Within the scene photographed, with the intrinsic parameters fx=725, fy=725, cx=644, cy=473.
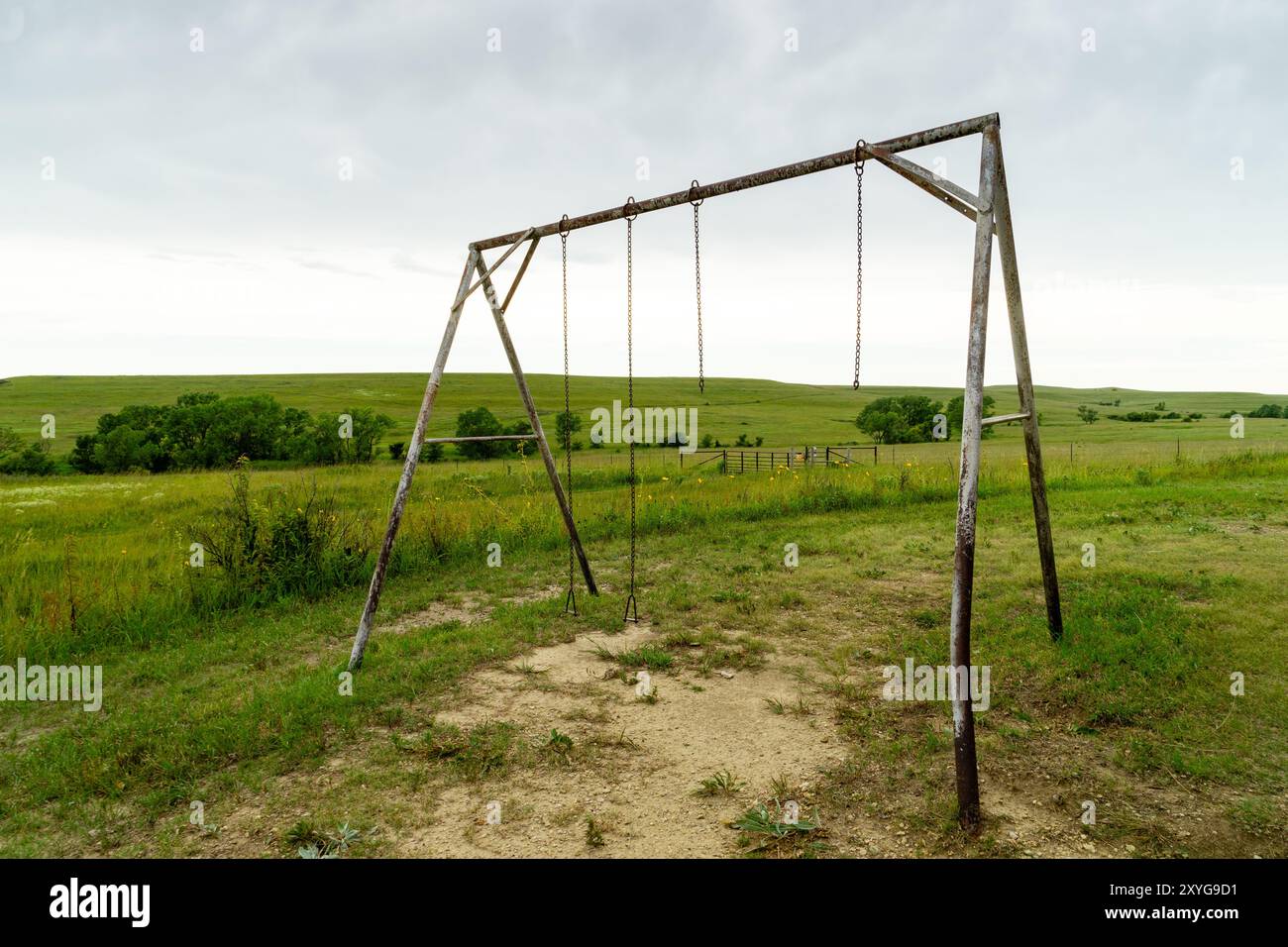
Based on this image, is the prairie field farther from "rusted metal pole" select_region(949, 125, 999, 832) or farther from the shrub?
the shrub

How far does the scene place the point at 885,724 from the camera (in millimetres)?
4973

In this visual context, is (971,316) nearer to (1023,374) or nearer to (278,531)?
(1023,374)

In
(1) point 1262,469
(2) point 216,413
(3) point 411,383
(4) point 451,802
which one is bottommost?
(4) point 451,802

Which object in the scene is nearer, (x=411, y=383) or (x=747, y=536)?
(x=747, y=536)

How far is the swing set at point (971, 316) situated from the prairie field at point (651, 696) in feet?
1.63

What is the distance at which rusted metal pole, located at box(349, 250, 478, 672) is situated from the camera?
19.9 ft

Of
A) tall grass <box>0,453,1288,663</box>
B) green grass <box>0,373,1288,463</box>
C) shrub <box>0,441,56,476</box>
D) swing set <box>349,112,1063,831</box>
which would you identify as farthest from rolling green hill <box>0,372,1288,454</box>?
swing set <box>349,112,1063,831</box>

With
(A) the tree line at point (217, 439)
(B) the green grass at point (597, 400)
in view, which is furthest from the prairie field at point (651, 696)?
(B) the green grass at point (597, 400)

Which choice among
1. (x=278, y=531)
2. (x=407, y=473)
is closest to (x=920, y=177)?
(x=407, y=473)

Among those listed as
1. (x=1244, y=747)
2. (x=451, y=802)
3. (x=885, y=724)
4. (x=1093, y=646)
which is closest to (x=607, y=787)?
(x=451, y=802)

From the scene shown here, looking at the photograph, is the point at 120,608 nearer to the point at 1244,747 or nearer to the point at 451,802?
the point at 451,802

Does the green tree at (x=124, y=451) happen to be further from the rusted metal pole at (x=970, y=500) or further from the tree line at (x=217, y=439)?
the rusted metal pole at (x=970, y=500)

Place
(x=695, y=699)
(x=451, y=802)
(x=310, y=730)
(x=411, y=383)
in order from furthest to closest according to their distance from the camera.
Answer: (x=411, y=383)
(x=695, y=699)
(x=310, y=730)
(x=451, y=802)

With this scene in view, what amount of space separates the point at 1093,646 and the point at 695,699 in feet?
11.0
